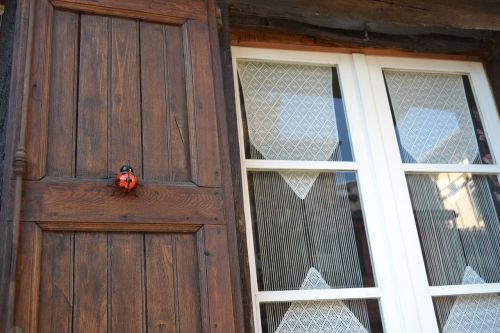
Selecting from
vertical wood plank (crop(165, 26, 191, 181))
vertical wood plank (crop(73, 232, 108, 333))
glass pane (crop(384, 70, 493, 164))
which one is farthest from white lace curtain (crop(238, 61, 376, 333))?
vertical wood plank (crop(73, 232, 108, 333))

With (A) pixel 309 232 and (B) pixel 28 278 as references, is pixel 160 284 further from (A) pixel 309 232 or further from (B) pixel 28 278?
(A) pixel 309 232

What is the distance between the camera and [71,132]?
1.72 metres

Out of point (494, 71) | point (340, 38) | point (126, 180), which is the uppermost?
point (340, 38)

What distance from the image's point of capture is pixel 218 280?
167 cm

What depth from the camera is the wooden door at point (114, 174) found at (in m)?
1.55

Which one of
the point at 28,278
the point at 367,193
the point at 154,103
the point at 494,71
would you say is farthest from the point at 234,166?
the point at 494,71

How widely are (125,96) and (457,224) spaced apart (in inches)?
60.1

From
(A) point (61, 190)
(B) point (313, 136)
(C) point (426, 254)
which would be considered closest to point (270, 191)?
(B) point (313, 136)

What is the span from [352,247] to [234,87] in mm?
818

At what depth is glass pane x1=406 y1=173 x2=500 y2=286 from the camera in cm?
231

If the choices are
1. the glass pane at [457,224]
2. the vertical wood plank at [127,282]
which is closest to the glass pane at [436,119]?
the glass pane at [457,224]

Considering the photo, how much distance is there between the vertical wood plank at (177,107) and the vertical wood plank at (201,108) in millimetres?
20

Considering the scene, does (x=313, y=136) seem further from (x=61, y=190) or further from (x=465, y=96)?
(x=61, y=190)

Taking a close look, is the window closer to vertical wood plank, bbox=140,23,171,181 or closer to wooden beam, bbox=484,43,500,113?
wooden beam, bbox=484,43,500,113
